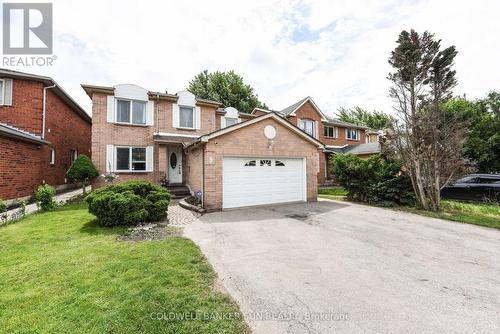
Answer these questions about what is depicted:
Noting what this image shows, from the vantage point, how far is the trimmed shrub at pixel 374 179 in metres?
11.1

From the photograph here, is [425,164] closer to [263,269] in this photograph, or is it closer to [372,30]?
[372,30]

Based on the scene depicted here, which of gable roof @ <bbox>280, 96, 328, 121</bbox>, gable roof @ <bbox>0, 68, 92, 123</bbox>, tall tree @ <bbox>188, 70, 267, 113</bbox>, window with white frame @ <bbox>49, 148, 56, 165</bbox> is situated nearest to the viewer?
gable roof @ <bbox>0, 68, 92, 123</bbox>

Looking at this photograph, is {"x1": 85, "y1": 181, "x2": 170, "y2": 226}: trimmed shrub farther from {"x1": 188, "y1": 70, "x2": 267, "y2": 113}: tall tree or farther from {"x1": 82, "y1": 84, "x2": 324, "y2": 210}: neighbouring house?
{"x1": 188, "y1": 70, "x2": 267, "y2": 113}: tall tree

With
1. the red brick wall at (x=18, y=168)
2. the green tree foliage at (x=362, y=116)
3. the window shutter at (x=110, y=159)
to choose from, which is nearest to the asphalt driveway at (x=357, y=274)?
the window shutter at (x=110, y=159)

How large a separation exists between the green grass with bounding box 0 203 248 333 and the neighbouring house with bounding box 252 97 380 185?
15.3 metres

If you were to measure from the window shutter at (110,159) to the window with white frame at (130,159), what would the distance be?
0.86 ft

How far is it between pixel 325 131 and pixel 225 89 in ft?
48.4

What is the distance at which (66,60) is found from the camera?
11367 mm

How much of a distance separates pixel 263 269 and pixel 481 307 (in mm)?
3135

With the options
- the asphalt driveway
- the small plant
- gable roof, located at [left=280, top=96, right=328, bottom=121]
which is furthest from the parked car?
the small plant

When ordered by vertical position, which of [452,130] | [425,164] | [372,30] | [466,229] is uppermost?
[372,30]

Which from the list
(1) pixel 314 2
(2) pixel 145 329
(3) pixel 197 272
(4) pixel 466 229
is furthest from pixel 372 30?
(2) pixel 145 329

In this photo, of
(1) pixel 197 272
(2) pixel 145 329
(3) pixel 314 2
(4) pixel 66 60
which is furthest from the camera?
(4) pixel 66 60

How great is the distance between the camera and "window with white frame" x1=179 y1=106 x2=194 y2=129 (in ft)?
48.8
